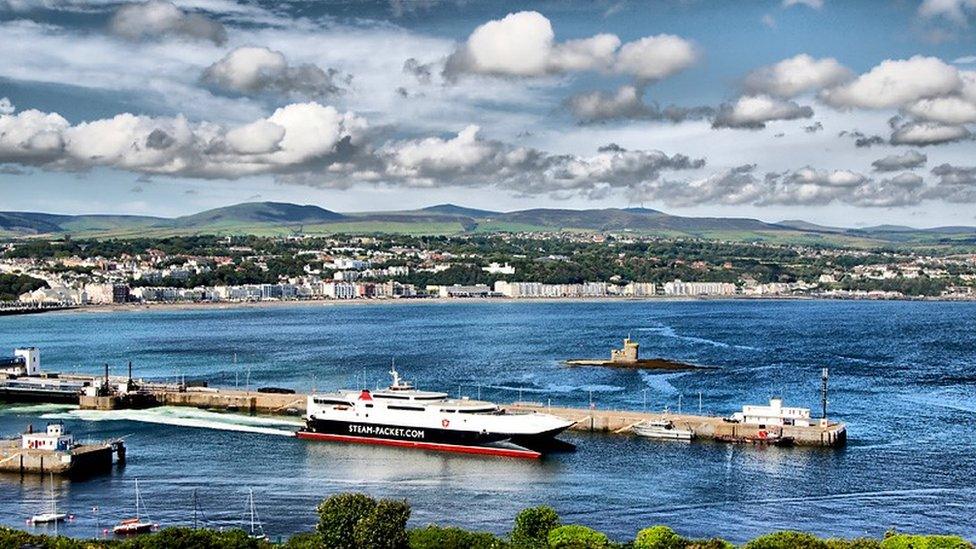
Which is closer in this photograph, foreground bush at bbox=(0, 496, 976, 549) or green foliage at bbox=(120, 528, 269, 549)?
foreground bush at bbox=(0, 496, 976, 549)

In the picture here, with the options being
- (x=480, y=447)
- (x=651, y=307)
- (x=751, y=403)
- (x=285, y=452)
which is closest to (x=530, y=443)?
(x=480, y=447)

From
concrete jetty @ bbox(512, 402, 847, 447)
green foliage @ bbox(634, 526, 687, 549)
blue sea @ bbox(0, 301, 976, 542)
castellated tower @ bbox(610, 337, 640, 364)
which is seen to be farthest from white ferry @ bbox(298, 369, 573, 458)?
castellated tower @ bbox(610, 337, 640, 364)

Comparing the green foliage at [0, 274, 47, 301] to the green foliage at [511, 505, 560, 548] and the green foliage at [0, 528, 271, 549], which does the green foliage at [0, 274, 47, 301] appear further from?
the green foliage at [511, 505, 560, 548]

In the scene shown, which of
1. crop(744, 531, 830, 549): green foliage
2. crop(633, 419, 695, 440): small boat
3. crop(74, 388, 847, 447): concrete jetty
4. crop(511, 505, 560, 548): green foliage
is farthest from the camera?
crop(633, 419, 695, 440): small boat

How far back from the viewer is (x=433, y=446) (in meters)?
50.0

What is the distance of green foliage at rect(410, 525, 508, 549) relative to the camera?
86.5 feet

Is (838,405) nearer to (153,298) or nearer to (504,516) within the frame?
(504,516)

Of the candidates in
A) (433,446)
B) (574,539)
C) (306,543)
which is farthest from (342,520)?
(433,446)

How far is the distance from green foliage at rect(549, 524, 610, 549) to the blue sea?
565cm

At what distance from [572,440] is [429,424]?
6.36 meters

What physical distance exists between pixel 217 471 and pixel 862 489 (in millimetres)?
23691

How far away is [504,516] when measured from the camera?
118 ft

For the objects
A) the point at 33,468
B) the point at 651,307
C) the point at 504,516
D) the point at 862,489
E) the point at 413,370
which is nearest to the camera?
the point at 504,516

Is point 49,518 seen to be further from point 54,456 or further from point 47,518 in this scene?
point 54,456
